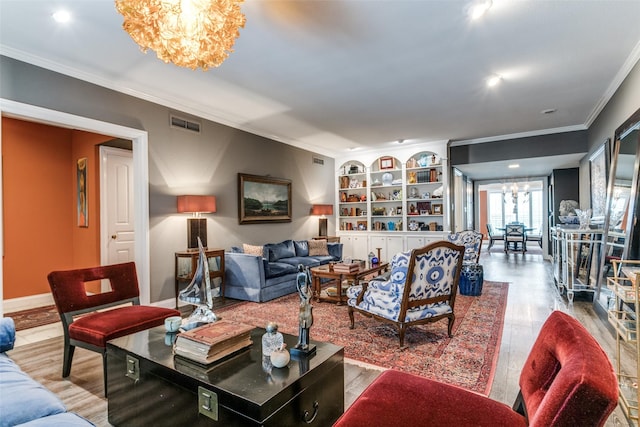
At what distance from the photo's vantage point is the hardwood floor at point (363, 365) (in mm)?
2197

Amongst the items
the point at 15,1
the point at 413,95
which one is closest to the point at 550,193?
the point at 413,95

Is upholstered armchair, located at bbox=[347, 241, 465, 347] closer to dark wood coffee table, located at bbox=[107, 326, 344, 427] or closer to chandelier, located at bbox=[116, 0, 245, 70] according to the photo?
dark wood coffee table, located at bbox=[107, 326, 344, 427]

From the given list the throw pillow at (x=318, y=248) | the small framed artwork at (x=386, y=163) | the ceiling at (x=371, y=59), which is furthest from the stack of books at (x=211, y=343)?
the small framed artwork at (x=386, y=163)

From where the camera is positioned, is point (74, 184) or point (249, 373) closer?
point (249, 373)

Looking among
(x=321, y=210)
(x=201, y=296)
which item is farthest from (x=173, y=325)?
(x=321, y=210)

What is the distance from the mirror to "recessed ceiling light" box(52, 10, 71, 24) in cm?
523

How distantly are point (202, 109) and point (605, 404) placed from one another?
5210 mm

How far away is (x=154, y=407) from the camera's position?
1.67m

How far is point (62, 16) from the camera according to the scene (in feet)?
8.84

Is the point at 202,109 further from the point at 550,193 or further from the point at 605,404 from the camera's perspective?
the point at 550,193

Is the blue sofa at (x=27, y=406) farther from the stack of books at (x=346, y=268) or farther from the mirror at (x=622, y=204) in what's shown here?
the mirror at (x=622, y=204)

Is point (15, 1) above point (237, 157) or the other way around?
above

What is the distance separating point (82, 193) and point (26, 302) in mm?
1723

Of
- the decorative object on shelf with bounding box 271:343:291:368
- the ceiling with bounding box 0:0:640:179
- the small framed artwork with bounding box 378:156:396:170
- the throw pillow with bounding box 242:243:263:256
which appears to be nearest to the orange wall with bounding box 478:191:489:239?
the small framed artwork with bounding box 378:156:396:170
